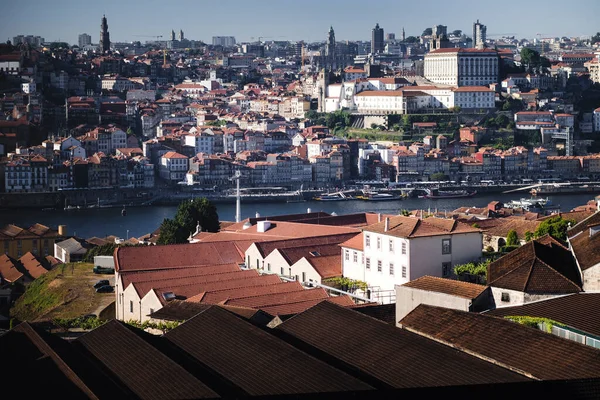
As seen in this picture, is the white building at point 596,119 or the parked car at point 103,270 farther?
the white building at point 596,119

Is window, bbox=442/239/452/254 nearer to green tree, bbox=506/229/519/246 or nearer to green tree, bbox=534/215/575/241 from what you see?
green tree, bbox=534/215/575/241

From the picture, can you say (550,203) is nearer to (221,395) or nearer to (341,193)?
(341,193)

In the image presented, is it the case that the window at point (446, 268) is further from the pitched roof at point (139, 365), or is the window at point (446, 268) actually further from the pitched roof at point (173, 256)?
the pitched roof at point (139, 365)

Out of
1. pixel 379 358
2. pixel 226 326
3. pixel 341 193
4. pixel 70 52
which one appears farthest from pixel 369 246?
pixel 70 52

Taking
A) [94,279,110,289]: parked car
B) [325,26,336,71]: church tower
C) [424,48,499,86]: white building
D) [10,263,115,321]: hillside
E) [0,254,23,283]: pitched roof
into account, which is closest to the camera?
[10,263,115,321]: hillside

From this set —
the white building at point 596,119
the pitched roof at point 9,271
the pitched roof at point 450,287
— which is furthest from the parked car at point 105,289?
the white building at point 596,119

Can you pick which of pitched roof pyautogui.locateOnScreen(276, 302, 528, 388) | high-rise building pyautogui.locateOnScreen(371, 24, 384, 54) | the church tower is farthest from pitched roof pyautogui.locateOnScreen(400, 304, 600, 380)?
high-rise building pyautogui.locateOnScreen(371, 24, 384, 54)

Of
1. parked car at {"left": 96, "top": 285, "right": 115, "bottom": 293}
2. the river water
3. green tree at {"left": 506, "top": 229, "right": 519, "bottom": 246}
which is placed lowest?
the river water
